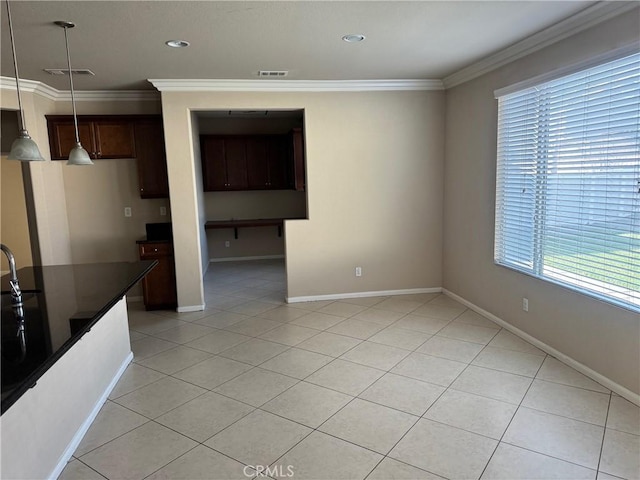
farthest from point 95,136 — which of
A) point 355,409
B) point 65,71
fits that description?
point 355,409

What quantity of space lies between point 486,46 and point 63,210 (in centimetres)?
493

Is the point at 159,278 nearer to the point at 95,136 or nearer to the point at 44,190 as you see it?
the point at 44,190

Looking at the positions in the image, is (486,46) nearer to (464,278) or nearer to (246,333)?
(464,278)

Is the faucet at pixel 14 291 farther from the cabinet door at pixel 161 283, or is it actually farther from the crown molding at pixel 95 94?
the crown molding at pixel 95 94

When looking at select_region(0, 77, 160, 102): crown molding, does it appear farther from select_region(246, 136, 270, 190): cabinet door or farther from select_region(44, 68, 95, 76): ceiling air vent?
select_region(246, 136, 270, 190): cabinet door

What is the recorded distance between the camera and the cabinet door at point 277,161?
7.44 meters

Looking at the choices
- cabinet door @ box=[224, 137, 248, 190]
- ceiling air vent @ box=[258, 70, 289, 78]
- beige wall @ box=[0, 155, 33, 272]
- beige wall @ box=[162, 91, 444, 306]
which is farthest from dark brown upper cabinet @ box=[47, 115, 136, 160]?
beige wall @ box=[0, 155, 33, 272]

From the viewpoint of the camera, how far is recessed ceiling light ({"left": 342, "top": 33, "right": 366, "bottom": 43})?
3123mm

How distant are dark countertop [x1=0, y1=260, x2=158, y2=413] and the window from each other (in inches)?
125

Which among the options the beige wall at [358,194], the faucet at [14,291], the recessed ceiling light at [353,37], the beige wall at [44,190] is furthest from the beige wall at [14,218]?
the recessed ceiling light at [353,37]

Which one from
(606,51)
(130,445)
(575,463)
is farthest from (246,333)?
(606,51)

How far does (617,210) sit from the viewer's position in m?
2.75

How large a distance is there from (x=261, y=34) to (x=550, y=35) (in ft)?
7.18

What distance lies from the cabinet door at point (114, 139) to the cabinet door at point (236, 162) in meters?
2.49
